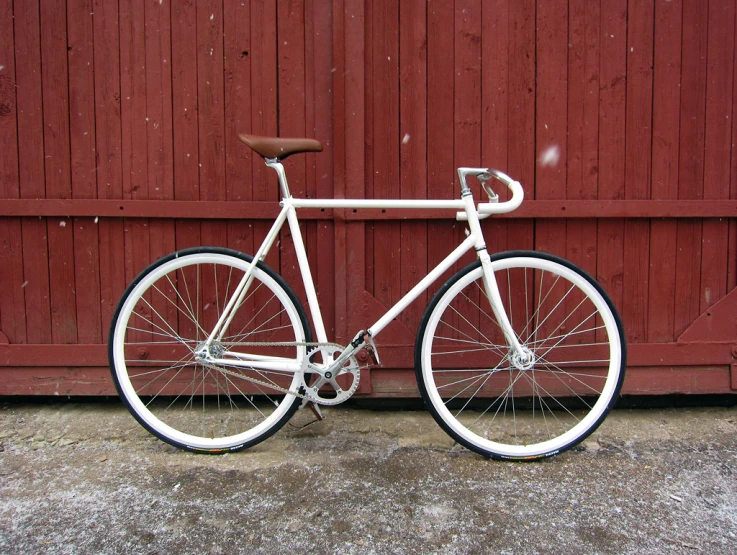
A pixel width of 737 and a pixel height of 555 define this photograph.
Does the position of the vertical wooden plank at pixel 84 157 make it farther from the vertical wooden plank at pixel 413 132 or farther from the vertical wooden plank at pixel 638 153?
the vertical wooden plank at pixel 638 153

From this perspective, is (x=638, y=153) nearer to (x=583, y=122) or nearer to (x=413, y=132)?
(x=583, y=122)

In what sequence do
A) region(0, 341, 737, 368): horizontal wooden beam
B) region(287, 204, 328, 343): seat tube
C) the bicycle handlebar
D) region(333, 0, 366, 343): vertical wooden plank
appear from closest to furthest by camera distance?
the bicycle handlebar → region(287, 204, 328, 343): seat tube → region(333, 0, 366, 343): vertical wooden plank → region(0, 341, 737, 368): horizontal wooden beam

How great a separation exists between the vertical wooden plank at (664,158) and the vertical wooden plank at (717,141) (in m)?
0.17

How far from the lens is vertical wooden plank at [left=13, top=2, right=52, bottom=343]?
258cm

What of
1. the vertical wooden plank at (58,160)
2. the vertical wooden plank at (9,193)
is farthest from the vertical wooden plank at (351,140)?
the vertical wooden plank at (9,193)

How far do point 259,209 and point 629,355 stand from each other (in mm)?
2099

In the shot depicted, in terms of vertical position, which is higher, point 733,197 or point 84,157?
point 84,157

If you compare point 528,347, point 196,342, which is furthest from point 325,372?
point 528,347

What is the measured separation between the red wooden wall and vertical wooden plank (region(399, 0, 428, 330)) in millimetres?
10

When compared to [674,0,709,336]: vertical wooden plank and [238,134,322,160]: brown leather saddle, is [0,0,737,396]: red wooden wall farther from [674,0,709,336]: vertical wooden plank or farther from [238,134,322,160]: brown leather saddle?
[238,134,322,160]: brown leather saddle

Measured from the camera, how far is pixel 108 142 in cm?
262

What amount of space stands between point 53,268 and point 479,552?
2.47m

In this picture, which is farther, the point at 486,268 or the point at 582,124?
the point at 582,124

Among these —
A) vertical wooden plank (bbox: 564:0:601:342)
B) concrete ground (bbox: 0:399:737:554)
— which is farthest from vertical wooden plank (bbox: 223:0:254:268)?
vertical wooden plank (bbox: 564:0:601:342)
